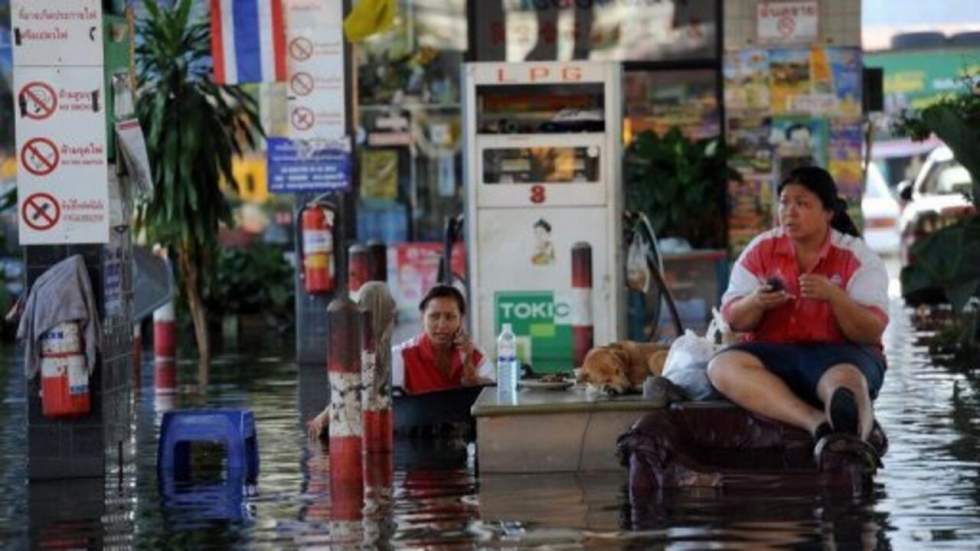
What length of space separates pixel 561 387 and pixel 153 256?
17.6ft

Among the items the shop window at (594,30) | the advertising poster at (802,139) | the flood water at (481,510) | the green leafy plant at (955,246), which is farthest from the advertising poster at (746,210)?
the flood water at (481,510)

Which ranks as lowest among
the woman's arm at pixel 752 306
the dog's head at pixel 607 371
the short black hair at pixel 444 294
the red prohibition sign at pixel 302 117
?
the dog's head at pixel 607 371

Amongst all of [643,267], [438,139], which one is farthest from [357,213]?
[643,267]

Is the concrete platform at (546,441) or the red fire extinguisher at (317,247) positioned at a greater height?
the red fire extinguisher at (317,247)

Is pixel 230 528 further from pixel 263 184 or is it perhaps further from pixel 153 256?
pixel 263 184

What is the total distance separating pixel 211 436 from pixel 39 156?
175cm

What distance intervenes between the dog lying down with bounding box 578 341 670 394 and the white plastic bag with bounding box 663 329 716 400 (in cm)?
29

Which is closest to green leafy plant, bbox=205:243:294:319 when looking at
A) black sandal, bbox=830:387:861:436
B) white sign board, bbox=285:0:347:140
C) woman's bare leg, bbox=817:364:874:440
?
white sign board, bbox=285:0:347:140

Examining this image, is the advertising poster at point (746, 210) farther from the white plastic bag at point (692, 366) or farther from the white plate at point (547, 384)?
the white plastic bag at point (692, 366)

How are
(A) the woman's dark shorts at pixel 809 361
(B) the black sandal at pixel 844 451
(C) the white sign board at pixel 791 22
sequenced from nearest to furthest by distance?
(B) the black sandal at pixel 844 451, (A) the woman's dark shorts at pixel 809 361, (C) the white sign board at pixel 791 22

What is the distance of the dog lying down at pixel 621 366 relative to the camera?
47.3 ft

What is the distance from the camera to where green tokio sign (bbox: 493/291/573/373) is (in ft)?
70.6

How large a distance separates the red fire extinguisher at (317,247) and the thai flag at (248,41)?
5.95 ft

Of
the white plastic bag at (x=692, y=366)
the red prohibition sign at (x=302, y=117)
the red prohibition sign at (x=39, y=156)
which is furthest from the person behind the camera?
the red prohibition sign at (x=302, y=117)
